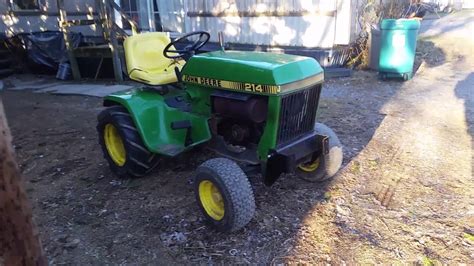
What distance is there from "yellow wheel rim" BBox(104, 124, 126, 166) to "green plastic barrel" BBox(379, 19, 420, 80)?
5.12 meters

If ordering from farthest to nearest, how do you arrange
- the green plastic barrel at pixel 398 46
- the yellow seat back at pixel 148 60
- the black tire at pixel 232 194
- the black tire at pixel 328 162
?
1. the green plastic barrel at pixel 398 46
2. the yellow seat back at pixel 148 60
3. the black tire at pixel 328 162
4. the black tire at pixel 232 194

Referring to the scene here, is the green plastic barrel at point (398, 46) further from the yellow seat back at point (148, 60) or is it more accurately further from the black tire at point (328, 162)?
the yellow seat back at point (148, 60)

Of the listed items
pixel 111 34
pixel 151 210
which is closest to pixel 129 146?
pixel 151 210

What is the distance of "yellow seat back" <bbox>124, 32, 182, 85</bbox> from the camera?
354 centimetres

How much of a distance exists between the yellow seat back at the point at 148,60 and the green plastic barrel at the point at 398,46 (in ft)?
15.0

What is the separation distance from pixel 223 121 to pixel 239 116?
0.27 m

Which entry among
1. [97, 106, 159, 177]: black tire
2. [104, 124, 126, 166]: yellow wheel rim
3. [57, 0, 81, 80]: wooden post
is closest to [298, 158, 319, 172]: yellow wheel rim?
[97, 106, 159, 177]: black tire

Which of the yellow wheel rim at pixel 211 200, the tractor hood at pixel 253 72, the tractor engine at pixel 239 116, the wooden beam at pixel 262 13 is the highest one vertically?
the wooden beam at pixel 262 13

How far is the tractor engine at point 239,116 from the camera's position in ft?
9.16

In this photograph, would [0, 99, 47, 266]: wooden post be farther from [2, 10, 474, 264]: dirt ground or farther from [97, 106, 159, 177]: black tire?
[97, 106, 159, 177]: black tire

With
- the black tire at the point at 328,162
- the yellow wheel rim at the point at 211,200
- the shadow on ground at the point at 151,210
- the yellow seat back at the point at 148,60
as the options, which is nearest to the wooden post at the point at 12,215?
the shadow on ground at the point at 151,210

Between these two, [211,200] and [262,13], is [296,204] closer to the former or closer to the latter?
[211,200]

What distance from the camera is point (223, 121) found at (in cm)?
314

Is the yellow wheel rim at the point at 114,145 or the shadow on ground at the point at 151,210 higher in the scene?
the yellow wheel rim at the point at 114,145
